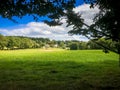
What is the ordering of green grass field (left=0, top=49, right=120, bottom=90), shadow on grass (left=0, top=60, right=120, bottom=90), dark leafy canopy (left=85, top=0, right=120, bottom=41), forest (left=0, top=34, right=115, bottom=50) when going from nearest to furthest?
dark leafy canopy (left=85, top=0, right=120, bottom=41) < shadow on grass (left=0, top=60, right=120, bottom=90) < green grass field (left=0, top=49, right=120, bottom=90) < forest (left=0, top=34, right=115, bottom=50)

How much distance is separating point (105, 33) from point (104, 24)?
0.72 m

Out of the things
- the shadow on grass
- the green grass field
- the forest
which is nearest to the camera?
the shadow on grass

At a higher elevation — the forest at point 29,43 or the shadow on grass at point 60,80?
the forest at point 29,43

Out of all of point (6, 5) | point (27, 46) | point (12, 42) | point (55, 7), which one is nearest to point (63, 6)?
point (55, 7)

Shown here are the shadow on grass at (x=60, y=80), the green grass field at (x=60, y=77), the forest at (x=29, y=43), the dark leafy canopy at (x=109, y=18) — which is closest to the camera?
the dark leafy canopy at (x=109, y=18)

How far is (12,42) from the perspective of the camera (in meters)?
125

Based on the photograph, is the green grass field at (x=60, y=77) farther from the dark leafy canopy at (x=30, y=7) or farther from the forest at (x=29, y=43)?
the forest at (x=29, y=43)

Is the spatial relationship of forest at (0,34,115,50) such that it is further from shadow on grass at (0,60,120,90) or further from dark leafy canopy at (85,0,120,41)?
dark leafy canopy at (85,0,120,41)

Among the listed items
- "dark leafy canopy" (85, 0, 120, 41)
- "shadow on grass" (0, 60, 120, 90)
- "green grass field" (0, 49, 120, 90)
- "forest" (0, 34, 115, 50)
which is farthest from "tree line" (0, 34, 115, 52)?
"dark leafy canopy" (85, 0, 120, 41)

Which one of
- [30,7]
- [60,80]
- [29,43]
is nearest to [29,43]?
[29,43]

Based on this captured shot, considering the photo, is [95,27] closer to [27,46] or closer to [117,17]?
[117,17]

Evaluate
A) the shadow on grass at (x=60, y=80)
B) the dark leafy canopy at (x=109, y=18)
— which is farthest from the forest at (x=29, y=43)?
the dark leafy canopy at (x=109, y=18)

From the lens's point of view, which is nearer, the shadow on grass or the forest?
the shadow on grass

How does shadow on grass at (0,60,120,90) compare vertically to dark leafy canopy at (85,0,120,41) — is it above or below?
below
